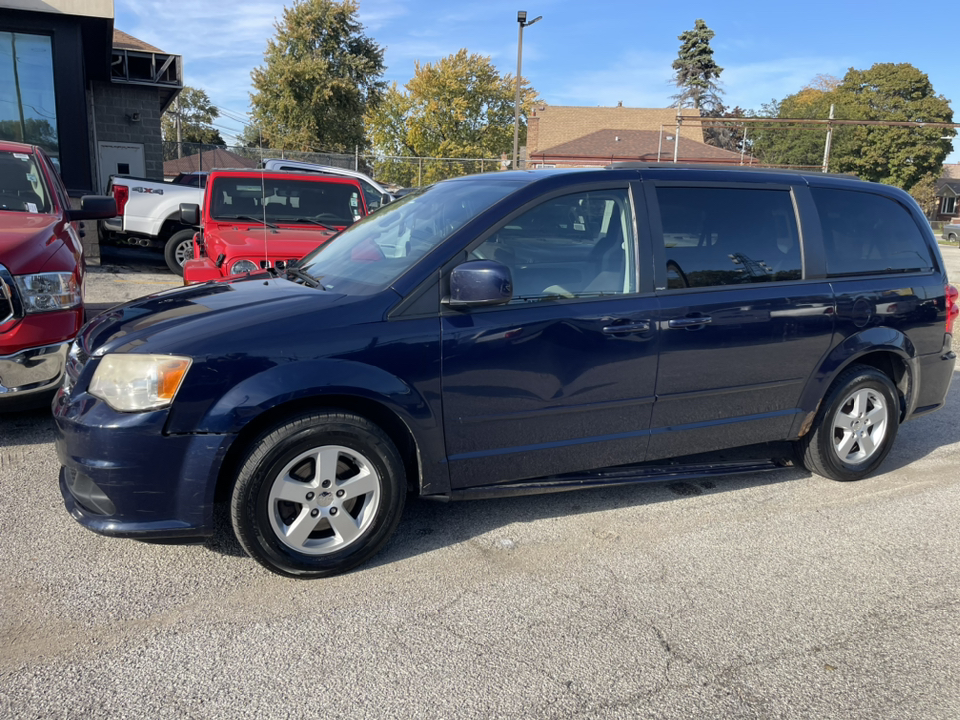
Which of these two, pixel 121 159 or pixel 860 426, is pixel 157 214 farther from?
pixel 121 159

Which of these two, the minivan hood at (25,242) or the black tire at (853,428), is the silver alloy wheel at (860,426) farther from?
the minivan hood at (25,242)

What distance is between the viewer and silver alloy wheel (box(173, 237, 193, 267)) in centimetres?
1224

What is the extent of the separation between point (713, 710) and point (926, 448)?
3.77 meters

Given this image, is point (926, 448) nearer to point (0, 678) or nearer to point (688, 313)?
point (688, 313)

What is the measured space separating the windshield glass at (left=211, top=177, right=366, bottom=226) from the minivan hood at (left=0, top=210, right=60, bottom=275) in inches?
135

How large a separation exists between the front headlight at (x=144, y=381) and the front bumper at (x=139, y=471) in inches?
1.6

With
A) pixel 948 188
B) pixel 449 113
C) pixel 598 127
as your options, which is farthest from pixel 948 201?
pixel 449 113

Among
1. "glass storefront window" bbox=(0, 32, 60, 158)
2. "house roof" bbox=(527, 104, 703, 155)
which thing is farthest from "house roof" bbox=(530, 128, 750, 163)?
"glass storefront window" bbox=(0, 32, 60, 158)

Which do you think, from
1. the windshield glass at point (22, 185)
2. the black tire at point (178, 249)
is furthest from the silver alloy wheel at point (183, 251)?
the windshield glass at point (22, 185)

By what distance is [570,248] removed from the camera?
3744 millimetres

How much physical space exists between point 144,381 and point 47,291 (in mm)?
2175

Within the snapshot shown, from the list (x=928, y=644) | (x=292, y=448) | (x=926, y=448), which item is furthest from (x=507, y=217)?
(x=926, y=448)

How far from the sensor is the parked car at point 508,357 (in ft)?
9.95

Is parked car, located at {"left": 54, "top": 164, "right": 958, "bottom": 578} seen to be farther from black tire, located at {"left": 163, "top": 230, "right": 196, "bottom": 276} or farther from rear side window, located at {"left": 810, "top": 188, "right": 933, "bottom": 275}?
black tire, located at {"left": 163, "top": 230, "right": 196, "bottom": 276}
